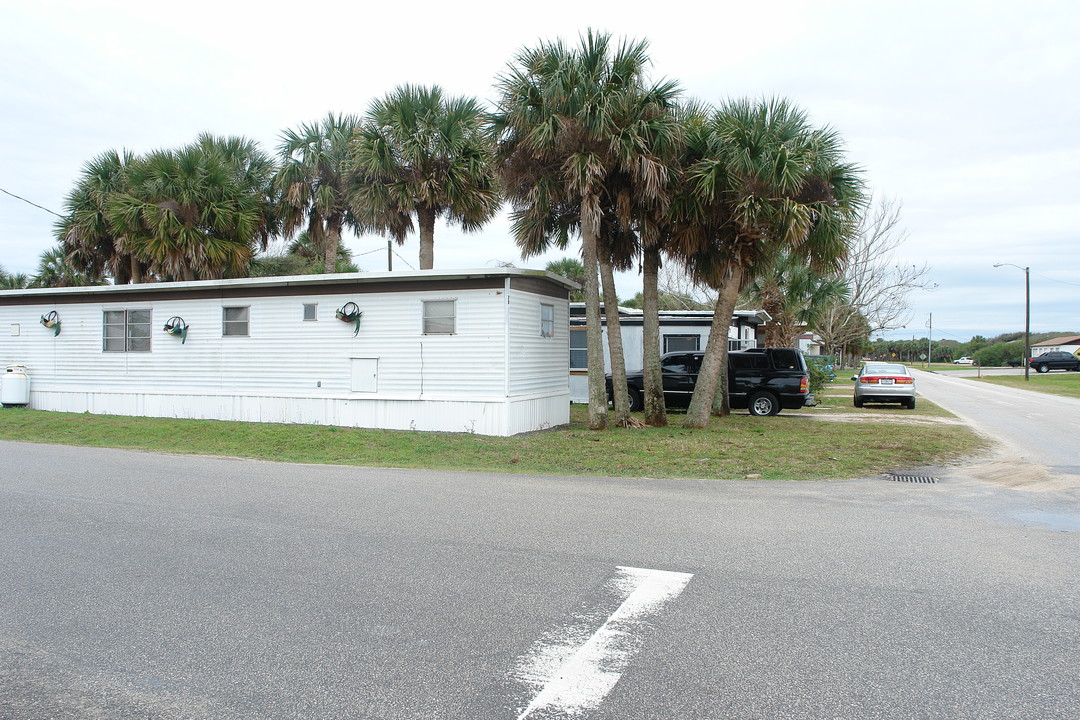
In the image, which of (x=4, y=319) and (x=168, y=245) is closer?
(x=4, y=319)

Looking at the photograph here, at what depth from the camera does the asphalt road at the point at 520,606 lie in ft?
11.5

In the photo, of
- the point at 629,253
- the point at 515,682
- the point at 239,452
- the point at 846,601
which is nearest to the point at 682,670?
the point at 515,682

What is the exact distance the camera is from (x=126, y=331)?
60.7 feet

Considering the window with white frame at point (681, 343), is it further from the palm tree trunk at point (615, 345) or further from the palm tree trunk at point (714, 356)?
the palm tree trunk at point (615, 345)

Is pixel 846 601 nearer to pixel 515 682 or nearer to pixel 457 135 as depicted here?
pixel 515 682

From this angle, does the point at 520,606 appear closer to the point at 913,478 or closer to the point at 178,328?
the point at 913,478

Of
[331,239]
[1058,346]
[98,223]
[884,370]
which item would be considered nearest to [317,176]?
[331,239]

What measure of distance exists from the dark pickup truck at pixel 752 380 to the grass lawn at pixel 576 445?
1.66m

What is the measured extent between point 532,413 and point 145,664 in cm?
1208

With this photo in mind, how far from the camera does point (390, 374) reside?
15.8 m

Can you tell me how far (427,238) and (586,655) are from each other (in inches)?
686

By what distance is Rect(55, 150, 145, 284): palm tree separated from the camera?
2469 centimetres

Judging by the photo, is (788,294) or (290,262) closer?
(788,294)

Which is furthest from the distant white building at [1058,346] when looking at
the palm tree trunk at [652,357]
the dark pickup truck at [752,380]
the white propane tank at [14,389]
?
the white propane tank at [14,389]
